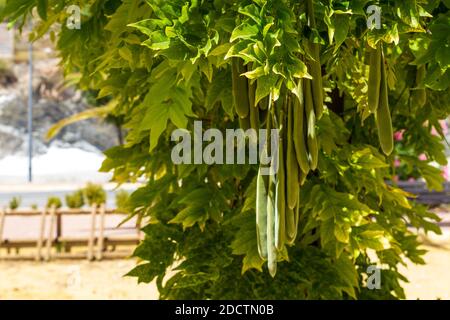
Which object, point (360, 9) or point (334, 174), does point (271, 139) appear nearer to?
point (360, 9)

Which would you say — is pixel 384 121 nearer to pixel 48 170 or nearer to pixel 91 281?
pixel 91 281

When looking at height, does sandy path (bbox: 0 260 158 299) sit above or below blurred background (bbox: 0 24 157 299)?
below

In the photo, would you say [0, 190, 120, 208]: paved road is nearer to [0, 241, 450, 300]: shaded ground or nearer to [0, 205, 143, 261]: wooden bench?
[0, 205, 143, 261]: wooden bench

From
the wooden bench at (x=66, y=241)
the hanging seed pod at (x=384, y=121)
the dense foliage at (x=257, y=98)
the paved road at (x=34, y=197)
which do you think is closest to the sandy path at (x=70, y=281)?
the wooden bench at (x=66, y=241)

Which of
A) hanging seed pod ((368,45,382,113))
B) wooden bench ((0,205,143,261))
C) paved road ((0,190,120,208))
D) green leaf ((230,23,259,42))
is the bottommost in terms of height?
wooden bench ((0,205,143,261))

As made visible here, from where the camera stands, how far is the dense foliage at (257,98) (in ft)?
8.61

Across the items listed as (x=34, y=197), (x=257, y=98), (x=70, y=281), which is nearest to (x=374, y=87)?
(x=257, y=98)

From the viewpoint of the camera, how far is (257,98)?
8.04ft

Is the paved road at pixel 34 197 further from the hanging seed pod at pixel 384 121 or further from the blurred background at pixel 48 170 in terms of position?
the hanging seed pod at pixel 384 121

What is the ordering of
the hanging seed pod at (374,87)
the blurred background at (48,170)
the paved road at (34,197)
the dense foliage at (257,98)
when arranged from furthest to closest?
the paved road at (34,197)
the blurred background at (48,170)
the hanging seed pod at (374,87)
the dense foliage at (257,98)

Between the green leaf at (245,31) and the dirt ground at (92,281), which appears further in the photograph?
the dirt ground at (92,281)

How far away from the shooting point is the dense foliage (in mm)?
2623

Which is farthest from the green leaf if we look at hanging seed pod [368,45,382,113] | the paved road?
the paved road
